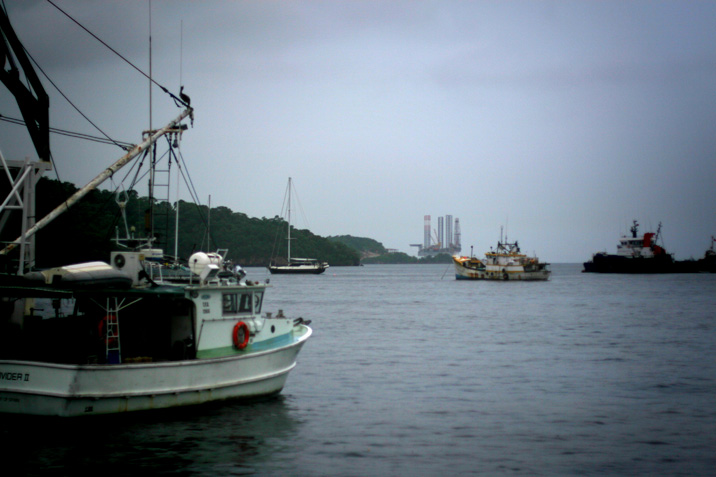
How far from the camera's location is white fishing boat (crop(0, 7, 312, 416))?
17641 mm

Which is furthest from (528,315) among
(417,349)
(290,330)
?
(290,330)

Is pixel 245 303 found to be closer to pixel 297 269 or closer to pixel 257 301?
pixel 257 301

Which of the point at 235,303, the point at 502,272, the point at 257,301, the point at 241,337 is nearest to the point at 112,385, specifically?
the point at 241,337

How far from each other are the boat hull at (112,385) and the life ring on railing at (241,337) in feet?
2.03

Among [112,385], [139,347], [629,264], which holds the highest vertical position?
[629,264]

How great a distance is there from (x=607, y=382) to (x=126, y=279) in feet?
60.9

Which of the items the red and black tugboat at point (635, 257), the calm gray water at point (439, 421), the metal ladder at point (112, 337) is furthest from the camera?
the red and black tugboat at point (635, 257)

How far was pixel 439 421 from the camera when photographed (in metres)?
21.7

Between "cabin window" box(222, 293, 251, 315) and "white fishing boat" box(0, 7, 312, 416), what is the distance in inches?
1.1

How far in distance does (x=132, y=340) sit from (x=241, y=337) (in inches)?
116

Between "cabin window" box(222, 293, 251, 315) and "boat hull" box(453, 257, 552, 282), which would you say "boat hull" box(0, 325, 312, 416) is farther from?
"boat hull" box(453, 257, 552, 282)

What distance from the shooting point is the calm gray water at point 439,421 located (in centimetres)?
1703

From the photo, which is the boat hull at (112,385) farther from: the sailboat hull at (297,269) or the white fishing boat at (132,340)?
the sailboat hull at (297,269)

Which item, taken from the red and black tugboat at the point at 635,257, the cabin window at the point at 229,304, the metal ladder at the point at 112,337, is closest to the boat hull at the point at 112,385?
the metal ladder at the point at 112,337
